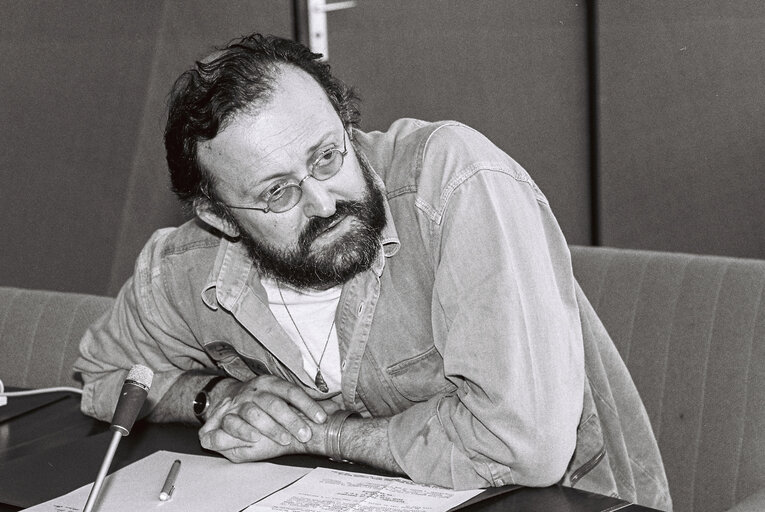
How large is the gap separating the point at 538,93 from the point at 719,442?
2033 millimetres

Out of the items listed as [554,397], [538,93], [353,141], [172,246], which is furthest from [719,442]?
[538,93]

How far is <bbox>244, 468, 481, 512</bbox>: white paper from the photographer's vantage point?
122 centimetres

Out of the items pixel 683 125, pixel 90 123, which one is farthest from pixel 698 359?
pixel 90 123

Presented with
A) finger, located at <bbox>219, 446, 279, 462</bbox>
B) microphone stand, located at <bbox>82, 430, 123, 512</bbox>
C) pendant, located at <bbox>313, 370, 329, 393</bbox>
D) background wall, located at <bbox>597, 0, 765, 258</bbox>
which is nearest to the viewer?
microphone stand, located at <bbox>82, 430, 123, 512</bbox>

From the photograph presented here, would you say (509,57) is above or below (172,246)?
above

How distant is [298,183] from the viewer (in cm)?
154

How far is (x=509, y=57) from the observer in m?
3.71

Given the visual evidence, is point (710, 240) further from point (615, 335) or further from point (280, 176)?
point (280, 176)

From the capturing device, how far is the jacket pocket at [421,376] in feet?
5.13

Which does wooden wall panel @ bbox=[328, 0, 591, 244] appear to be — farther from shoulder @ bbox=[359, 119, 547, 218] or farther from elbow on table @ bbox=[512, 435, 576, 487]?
elbow on table @ bbox=[512, 435, 576, 487]

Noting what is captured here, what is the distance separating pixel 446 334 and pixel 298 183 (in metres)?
0.34

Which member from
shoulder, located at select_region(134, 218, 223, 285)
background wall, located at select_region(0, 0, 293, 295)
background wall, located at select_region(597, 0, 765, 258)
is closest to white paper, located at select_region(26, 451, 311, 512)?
shoulder, located at select_region(134, 218, 223, 285)

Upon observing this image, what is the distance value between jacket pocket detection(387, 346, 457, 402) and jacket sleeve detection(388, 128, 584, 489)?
65 millimetres

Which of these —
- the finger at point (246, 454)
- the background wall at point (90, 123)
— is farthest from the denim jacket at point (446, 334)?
the background wall at point (90, 123)
